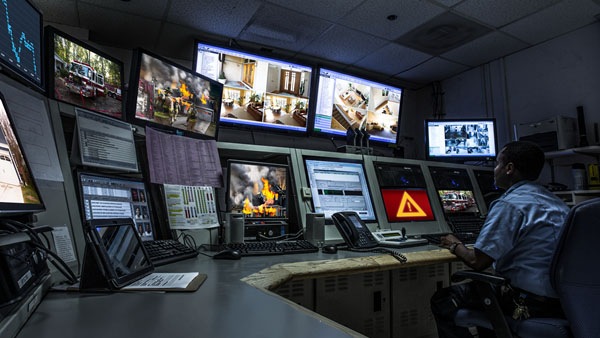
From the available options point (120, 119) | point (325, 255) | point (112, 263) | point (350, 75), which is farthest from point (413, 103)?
point (112, 263)

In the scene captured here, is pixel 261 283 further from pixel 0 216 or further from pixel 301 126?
pixel 301 126

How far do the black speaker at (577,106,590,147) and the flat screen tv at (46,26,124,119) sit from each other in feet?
11.4

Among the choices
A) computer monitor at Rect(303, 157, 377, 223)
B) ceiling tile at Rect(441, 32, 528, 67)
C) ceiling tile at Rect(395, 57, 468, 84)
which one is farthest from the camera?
ceiling tile at Rect(395, 57, 468, 84)

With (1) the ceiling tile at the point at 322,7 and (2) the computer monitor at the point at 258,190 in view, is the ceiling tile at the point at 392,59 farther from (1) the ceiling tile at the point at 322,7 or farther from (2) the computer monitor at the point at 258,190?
(2) the computer monitor at the point at 258,190

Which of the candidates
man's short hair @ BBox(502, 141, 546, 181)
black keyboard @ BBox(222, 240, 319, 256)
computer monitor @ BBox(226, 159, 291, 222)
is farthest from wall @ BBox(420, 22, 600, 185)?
black keyboard @ BBox(222, 240, 319, 256)

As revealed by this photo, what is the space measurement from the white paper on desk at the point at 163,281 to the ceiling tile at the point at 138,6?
7.93 feet

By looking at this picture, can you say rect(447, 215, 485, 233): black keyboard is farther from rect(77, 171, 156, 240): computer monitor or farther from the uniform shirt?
rect(77, 171, 156, 240): computer monitor

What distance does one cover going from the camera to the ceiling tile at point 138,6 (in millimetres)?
2646

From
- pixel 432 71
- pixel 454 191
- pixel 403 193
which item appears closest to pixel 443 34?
pixel 432 71

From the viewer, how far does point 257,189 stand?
1861 millimetres

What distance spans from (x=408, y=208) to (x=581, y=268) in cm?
123

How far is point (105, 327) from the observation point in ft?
1.92

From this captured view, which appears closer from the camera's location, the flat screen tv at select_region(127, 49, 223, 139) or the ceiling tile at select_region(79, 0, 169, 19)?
the flat screen tv at select_region(127, 49, 223, 139)

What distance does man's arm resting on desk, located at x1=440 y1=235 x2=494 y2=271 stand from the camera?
1396 millimetres
